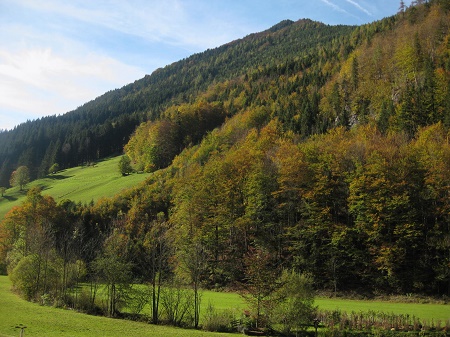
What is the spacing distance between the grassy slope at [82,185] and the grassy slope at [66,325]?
6209cm

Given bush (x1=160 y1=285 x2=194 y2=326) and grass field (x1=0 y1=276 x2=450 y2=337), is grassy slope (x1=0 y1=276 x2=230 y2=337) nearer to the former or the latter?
grass field (x1=0 y1=276 x2=450 y2=337)

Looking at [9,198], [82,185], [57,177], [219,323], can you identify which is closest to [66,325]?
[219,323]

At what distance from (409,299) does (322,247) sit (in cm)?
1382

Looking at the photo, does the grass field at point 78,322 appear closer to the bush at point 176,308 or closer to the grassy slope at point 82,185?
the bush at point 176,308

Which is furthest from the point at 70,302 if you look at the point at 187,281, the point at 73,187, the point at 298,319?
the point at 73,187

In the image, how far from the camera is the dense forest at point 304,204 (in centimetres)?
4797

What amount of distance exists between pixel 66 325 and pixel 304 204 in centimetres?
4117

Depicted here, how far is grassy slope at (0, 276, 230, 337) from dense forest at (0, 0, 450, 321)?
201 inches

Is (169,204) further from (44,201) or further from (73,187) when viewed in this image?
(73,187)

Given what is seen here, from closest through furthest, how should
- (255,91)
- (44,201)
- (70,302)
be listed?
(70,302)
(44,201)
(255,91)

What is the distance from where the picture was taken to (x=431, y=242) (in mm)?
48812

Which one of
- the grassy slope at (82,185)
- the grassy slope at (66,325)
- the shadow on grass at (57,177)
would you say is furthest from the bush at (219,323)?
the shadow on grass at (57,177)

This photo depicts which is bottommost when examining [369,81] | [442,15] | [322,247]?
[322,247]

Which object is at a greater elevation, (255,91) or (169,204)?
(255,91)
